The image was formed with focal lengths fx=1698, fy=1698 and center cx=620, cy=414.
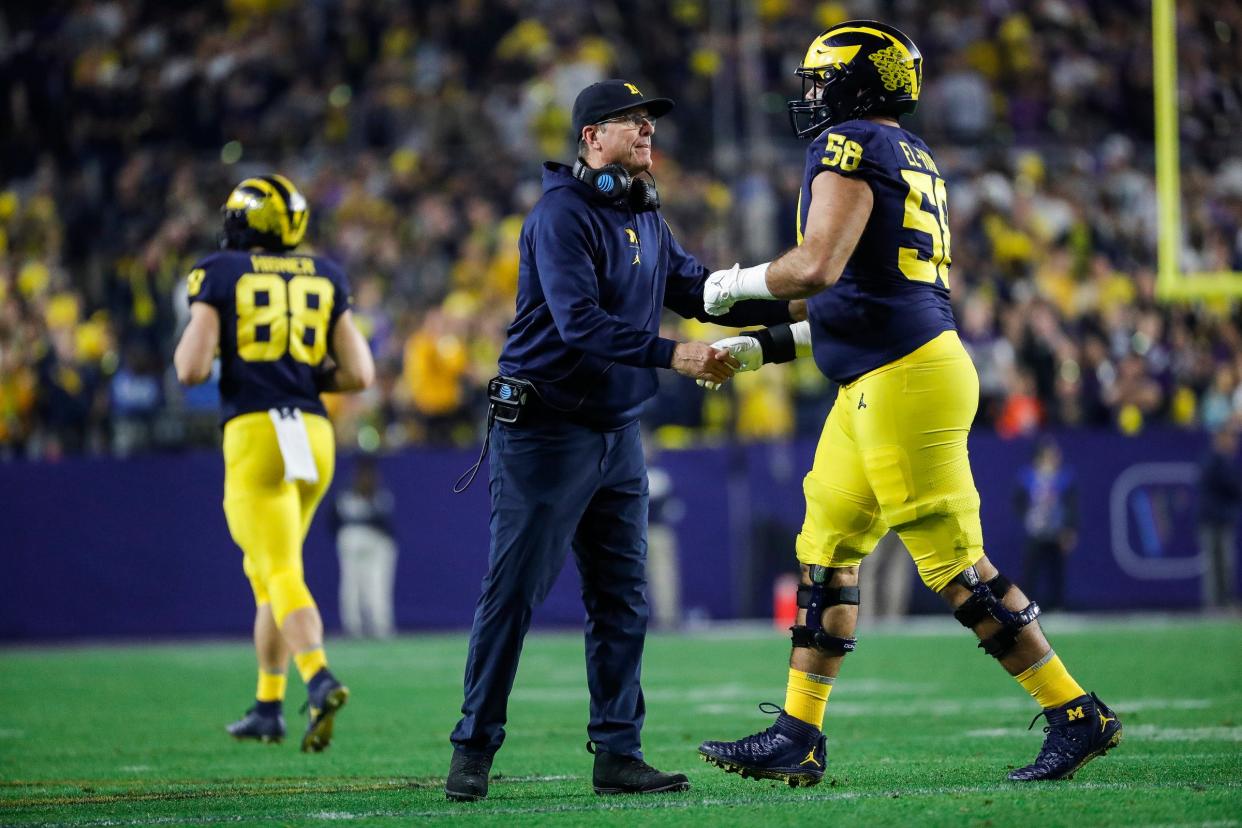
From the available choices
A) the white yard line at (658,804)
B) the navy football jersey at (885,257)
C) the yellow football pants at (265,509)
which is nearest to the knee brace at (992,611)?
the white yard line at (658,804)

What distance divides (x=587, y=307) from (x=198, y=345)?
2509 mm

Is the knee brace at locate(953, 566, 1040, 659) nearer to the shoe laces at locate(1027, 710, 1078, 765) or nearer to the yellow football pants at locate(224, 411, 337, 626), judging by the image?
the shoe laces at locate(1027, 710, 1078, 765)

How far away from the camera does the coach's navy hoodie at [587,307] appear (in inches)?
189

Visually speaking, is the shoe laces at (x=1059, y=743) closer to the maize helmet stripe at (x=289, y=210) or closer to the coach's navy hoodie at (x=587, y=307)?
the coach's navy hoodie at (x=587, y=307)

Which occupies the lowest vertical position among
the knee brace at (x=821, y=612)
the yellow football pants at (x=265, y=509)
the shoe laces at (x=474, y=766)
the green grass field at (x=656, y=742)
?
the green grass field at (x=656, y=742)

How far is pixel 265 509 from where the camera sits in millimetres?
6770

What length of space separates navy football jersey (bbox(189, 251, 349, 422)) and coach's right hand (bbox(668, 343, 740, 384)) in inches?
103

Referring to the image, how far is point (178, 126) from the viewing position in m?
17.6

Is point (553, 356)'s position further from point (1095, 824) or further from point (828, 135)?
point (1095, 824)

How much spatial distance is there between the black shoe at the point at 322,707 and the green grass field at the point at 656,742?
0.27ft

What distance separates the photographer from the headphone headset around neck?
496 centimetres

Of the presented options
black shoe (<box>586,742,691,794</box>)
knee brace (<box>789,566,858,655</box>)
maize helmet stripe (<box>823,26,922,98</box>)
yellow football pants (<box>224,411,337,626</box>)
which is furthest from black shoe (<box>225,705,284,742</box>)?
maize helmet stripe (<box>823,26,922,98</box>)

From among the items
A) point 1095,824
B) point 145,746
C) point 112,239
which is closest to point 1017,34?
point 112,239

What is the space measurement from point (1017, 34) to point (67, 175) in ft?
32.9
